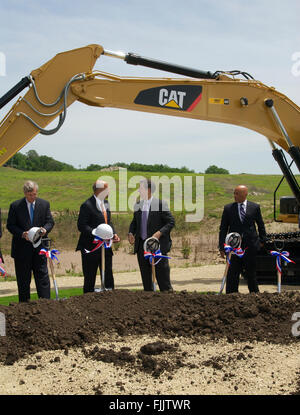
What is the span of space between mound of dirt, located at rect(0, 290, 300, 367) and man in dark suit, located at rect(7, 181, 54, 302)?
1119mm

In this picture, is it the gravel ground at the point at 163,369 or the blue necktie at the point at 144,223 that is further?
the blue necktie at the point at 144,223

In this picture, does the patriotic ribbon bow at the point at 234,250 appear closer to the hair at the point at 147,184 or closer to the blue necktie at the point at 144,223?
the blue necktie at the point at 144,223

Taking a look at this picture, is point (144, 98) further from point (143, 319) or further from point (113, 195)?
point (113, 195)

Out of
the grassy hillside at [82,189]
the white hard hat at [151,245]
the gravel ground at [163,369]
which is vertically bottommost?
the gravel ground at [163,369]

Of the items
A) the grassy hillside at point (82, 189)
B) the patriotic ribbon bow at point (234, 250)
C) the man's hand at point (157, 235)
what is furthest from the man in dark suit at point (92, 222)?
the grassy hillside at point (82, 189)

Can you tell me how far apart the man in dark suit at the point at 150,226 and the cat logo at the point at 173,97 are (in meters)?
1.33

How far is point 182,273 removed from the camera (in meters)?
12.9

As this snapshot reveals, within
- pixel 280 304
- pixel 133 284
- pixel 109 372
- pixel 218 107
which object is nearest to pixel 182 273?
pixel 133 284

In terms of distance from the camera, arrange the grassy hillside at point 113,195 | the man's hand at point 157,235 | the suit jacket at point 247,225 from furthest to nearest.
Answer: the grassy hillside at point 113,195 < the suit jacket at point 247,225 < the man's hand at point 157,235

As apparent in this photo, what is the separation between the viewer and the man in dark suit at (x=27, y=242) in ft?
25.0

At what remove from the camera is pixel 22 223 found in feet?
25.3

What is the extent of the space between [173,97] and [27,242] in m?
3.22

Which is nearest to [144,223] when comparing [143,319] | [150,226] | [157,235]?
[150,226]

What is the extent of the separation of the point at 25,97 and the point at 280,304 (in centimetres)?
451
